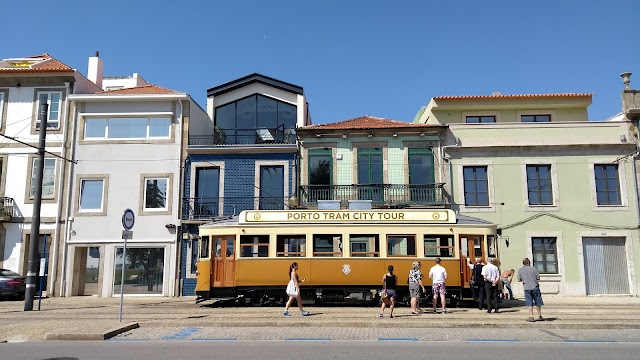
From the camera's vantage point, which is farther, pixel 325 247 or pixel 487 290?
pixel 325 247

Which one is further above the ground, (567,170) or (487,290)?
(567,170)

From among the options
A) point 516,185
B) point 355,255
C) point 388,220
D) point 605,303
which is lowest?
point 605,303

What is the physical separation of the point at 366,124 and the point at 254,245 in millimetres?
9585

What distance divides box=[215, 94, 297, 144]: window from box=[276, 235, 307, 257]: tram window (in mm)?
9259

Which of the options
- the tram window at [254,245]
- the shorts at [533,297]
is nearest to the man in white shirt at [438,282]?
the shorts at [533,297]

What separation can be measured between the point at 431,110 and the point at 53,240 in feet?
60.7

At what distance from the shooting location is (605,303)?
19.0m

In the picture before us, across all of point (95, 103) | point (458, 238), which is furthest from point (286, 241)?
point (95, 103)

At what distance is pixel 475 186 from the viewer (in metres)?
23.2

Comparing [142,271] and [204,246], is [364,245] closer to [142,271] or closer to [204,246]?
[204,246]

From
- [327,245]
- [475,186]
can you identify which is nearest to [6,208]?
[327,245]

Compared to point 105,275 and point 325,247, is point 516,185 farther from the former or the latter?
point 105,275

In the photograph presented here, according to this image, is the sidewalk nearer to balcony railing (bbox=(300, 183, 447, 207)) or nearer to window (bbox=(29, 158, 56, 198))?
balcony railing (bbox=(300, 183, 447, 207))

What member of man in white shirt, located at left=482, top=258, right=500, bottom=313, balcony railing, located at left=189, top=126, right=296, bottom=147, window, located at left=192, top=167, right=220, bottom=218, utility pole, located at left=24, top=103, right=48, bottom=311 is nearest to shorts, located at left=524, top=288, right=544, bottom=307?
man in white shirt, located at left=482, top=258, right=500, bottom=313
